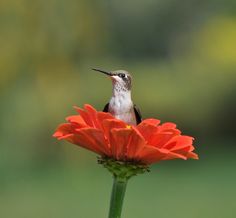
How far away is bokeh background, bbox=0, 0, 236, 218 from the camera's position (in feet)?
19.9

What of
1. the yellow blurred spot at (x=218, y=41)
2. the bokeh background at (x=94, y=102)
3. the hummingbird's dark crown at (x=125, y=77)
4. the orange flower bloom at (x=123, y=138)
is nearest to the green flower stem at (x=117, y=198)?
the orange flower bloom at (x=123, y=138)

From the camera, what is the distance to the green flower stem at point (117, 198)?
90 cm

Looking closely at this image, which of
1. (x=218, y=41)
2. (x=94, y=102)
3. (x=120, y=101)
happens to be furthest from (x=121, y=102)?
(x=218, y=41)

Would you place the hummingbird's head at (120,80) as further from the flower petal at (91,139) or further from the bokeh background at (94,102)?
the bokeh background at (94,102)

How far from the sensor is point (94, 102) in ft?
30.5

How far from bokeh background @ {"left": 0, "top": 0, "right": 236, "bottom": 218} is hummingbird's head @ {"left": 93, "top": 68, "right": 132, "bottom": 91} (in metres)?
4.21

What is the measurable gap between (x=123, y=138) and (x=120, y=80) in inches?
6.0

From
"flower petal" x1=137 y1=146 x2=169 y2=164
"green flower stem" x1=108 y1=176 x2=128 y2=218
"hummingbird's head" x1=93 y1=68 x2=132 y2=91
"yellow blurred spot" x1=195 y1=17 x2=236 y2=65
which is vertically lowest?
"green flower stem" x1=108 y1=176 x2=128 y2=218

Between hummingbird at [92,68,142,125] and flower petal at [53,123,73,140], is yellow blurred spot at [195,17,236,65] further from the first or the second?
flower petal at [53,123,73,140]

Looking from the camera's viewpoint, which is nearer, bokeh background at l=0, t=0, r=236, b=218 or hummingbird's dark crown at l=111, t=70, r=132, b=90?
hummingbird's dark crown at l=111, t=70, r=132, b=90

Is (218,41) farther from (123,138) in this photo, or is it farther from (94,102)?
(123,138)

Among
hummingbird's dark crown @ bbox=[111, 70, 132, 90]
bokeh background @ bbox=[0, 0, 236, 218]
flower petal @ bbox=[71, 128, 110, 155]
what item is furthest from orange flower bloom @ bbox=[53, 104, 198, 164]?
bokeh background @ bbox=[0, 0, 236, 218]

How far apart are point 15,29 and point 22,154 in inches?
97.3

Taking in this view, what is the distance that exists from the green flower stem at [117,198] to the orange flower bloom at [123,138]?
0.03m
